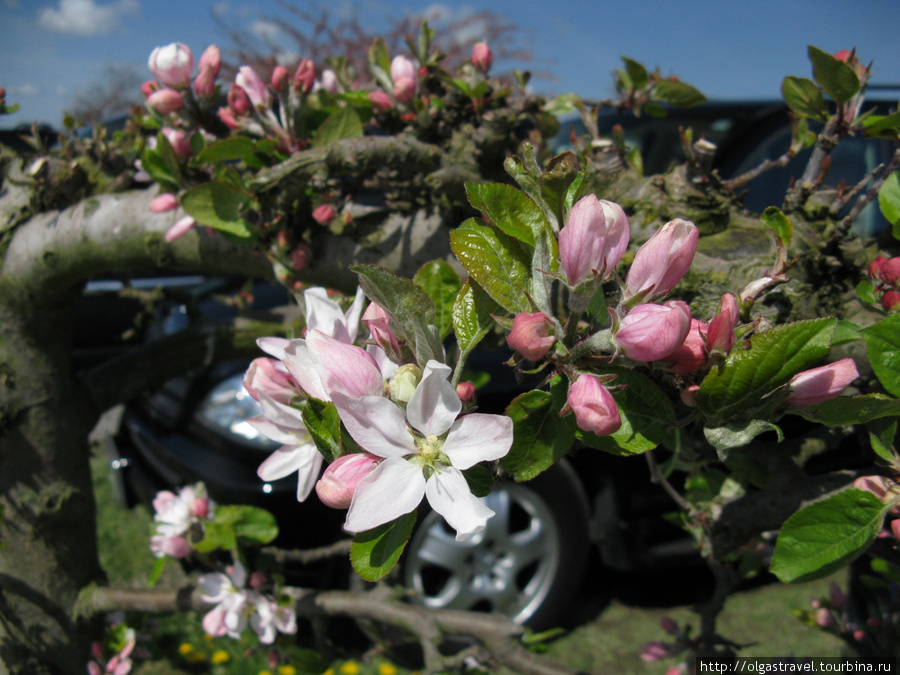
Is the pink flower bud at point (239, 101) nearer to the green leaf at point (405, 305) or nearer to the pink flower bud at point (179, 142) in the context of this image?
the pink flower bud at point (179, 142)

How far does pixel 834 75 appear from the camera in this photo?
1017mm

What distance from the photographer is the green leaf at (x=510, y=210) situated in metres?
0.66

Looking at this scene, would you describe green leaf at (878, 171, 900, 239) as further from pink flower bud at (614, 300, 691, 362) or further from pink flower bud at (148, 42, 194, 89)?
pink flower bud at (148, 42, 194, 89)

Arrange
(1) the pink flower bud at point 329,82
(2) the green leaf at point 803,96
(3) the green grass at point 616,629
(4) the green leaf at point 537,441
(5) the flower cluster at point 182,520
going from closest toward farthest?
(4) the green leaf at point 537,441, (2) the green leaf at point 803,96, (1) the pink flower bud at point 329,82, (5) the flower cluster at point 182,520, (3) the green grass at point 616,629

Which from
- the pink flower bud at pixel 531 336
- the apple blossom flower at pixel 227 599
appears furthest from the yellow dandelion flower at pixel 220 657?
the pink flower bud at pixel 531 336

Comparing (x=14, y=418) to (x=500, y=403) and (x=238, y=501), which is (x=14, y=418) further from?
(x=500, y=403)

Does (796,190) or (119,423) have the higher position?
(796,190)

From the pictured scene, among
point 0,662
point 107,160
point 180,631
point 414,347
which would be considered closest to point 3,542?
point 0,662

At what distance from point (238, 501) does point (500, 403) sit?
136 centimetres

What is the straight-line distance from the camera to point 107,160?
1.85 meters

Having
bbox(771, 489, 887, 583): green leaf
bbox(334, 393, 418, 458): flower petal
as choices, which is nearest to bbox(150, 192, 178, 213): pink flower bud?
bbox(334, 393, 418, 458): flower petal

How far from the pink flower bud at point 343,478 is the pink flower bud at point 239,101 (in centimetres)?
103

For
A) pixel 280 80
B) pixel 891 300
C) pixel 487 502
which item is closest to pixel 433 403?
pixel 891 300

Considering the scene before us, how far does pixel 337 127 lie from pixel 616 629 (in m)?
2.94
